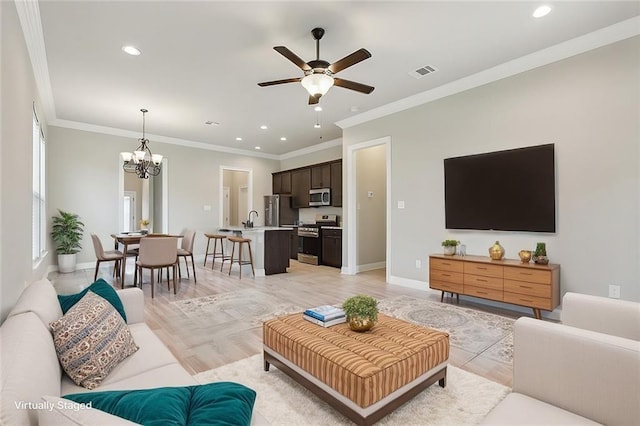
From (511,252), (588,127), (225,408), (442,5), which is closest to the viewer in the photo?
(225,408)

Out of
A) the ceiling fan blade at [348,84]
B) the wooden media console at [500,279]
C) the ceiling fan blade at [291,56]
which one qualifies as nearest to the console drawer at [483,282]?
the wooden media console at [500,279]

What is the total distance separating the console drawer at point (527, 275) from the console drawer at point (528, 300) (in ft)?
0.60

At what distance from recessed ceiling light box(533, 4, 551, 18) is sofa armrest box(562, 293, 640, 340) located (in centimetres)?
254

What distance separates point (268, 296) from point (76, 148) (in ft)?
17.8

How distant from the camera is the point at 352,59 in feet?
9.14

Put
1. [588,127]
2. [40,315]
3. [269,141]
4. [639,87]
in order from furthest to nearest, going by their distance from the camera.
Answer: [269,141] < [588,127] < [639,87] < [40,315]

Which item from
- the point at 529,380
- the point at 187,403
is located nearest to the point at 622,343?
the point at 529,380

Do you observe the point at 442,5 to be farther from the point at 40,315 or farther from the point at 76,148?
the point at 76,148

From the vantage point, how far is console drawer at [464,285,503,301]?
366 cm

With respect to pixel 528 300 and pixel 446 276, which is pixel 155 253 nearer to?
pixel 446 276

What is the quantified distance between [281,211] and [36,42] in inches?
248

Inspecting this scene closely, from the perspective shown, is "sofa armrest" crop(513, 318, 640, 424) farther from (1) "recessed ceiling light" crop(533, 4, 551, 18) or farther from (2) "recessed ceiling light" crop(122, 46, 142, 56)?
(2) "recessed ceiling light" crop(122, 46, 142, 56)

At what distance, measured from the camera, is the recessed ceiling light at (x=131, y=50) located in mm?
3438

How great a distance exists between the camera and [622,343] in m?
1.26
